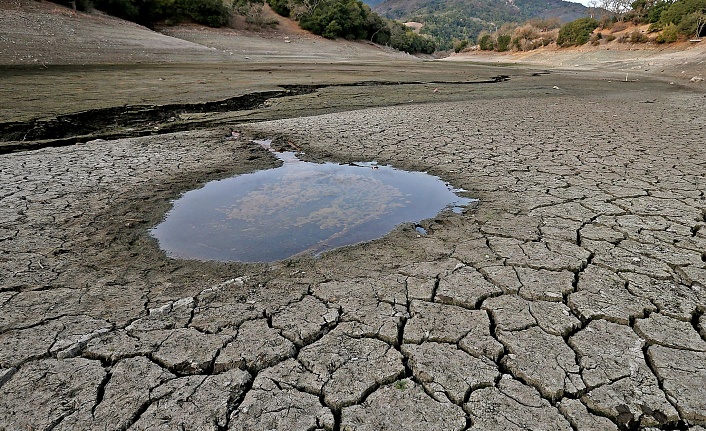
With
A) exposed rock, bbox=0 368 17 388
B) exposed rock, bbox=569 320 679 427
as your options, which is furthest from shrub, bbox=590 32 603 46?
exposed rock, bbox=0 368 17 388

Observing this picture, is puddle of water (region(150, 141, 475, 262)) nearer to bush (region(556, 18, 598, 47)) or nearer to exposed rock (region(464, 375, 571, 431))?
exposed rock (region(464, 375, 571, 431))

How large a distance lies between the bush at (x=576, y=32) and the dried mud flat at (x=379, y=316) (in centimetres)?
3952

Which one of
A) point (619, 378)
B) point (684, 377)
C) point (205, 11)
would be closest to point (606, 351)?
point (619, 378)

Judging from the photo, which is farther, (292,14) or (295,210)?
(292,14)

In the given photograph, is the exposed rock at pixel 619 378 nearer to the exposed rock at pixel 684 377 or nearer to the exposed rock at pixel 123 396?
the exposed rock at pixel 684 377

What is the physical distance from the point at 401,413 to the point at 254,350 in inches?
26.8

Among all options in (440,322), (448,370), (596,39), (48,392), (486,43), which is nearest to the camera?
(48,392)

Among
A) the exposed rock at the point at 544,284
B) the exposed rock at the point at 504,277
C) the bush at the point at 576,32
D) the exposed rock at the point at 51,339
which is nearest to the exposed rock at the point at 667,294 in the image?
the exposed rock at the point at 544,284

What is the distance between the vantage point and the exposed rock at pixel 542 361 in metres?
1.64

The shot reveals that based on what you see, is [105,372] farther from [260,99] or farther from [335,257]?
[260,99]

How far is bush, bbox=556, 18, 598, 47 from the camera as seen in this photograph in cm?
3712

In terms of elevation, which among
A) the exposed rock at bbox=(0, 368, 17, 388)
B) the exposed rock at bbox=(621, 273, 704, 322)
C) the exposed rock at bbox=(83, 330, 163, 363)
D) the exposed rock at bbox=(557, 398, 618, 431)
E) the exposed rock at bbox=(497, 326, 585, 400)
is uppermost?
the exposed rock at bbox=(621, 273, 704, 322)

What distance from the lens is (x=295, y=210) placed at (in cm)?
353

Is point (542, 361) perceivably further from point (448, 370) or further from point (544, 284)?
point (544, 284)
